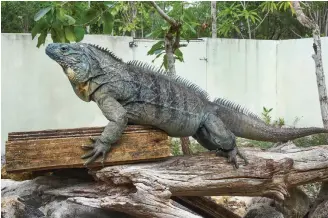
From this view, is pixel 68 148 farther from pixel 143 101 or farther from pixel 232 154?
pixel 232 154

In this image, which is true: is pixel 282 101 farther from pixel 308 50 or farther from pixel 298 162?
pixel 298 162

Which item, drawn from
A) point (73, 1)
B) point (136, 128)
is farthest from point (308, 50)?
point (136, 128)

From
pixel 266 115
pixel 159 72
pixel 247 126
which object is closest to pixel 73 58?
pixel 159 72

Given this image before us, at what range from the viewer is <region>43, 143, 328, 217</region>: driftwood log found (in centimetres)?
312

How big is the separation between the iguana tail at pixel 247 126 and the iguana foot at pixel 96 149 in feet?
3.86

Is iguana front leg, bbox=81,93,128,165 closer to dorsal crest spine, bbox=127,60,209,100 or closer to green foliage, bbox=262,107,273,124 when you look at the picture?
dorsal crest spine, bbox=127,60,209,100

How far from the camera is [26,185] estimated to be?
138 inches

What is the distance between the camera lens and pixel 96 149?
3.05 meters

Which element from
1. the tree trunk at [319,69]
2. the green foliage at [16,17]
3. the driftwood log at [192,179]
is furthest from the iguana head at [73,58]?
the green foliage at [16,17]

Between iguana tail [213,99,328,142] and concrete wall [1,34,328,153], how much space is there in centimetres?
456

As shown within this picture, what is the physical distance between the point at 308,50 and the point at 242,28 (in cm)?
478

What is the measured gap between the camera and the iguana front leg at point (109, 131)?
3037mm

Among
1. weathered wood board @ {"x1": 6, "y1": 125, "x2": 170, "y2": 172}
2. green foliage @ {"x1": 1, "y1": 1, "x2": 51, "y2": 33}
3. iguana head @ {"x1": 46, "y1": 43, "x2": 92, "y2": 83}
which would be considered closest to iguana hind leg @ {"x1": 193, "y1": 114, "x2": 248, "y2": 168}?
weathered wood board @ {"x1": 6, "y1": 125, "x2": 170, "y2": 172}

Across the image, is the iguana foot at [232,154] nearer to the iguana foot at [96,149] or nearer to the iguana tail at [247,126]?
the iguana tail at [247,126]
